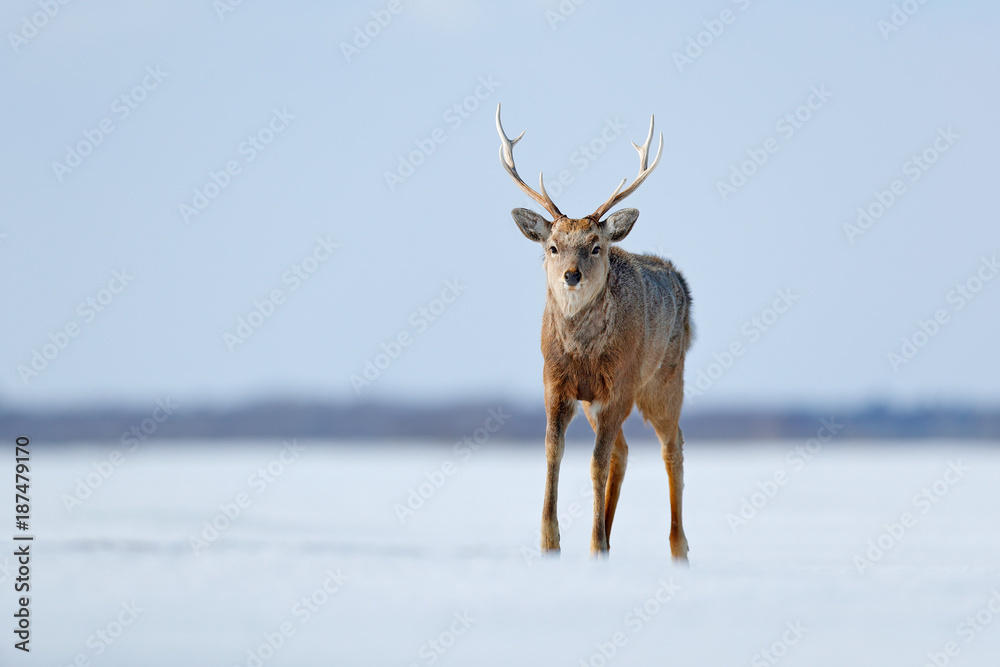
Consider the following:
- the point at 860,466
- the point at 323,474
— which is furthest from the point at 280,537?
the point at 860,466

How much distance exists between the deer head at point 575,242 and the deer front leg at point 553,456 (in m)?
0.75

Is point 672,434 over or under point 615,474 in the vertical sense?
over

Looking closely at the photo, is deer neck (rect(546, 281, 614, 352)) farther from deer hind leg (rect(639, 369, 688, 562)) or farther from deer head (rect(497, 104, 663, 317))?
deer hind leg (rect(639, 369, 688, 562))

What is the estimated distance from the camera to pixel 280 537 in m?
11.4

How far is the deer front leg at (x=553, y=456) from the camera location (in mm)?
9492

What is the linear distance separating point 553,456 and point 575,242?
1.72 metres

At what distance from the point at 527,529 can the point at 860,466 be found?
13875 mm

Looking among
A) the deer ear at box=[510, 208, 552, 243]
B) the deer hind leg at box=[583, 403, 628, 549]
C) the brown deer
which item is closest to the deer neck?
the brown deer

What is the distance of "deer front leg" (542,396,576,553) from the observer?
949 centimetres

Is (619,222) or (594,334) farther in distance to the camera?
(619,222)

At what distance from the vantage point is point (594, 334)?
387 inches

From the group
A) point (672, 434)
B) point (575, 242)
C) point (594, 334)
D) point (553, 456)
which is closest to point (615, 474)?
point (672, 434)

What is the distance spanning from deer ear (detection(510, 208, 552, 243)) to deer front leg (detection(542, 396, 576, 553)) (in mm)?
1414

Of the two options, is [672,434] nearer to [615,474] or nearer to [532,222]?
[615,474]
